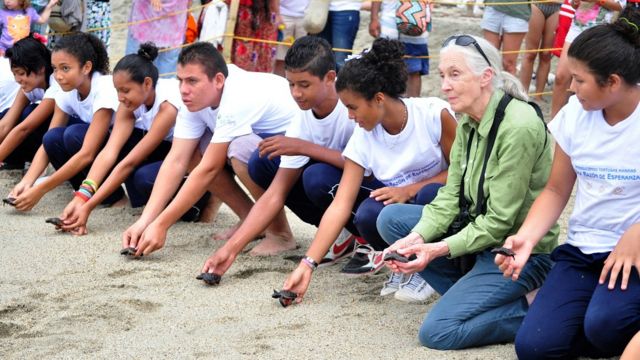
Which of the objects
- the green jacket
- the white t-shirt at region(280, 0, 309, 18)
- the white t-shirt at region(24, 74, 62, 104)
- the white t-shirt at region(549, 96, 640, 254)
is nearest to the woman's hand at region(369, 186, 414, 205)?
the green jacket

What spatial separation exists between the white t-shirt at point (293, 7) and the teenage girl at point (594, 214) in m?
3.49

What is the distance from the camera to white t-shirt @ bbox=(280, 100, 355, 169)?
371cm

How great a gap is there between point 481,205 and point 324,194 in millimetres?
858

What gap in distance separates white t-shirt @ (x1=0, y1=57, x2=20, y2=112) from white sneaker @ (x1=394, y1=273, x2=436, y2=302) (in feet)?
9.89

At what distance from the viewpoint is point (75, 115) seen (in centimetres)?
501

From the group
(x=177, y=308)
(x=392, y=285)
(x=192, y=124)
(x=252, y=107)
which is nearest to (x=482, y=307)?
(x=392, y=285)

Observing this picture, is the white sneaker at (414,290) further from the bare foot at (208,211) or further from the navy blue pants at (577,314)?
the bare foot at (208,211)

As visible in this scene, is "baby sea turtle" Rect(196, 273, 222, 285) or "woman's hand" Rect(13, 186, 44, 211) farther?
"woman's hand" Rect(13, 186, 44, 211)

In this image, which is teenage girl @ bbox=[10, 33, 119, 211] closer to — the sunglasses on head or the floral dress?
the floral dress

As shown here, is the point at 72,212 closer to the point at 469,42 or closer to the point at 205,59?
the point at 205,59

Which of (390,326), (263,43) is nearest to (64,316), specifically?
(390,326)

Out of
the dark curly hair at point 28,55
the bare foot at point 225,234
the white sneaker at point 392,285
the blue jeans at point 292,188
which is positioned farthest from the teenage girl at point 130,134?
the white sneaker at point 392,285

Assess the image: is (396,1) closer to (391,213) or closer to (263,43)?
(263,43)

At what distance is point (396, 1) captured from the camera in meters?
5.75
